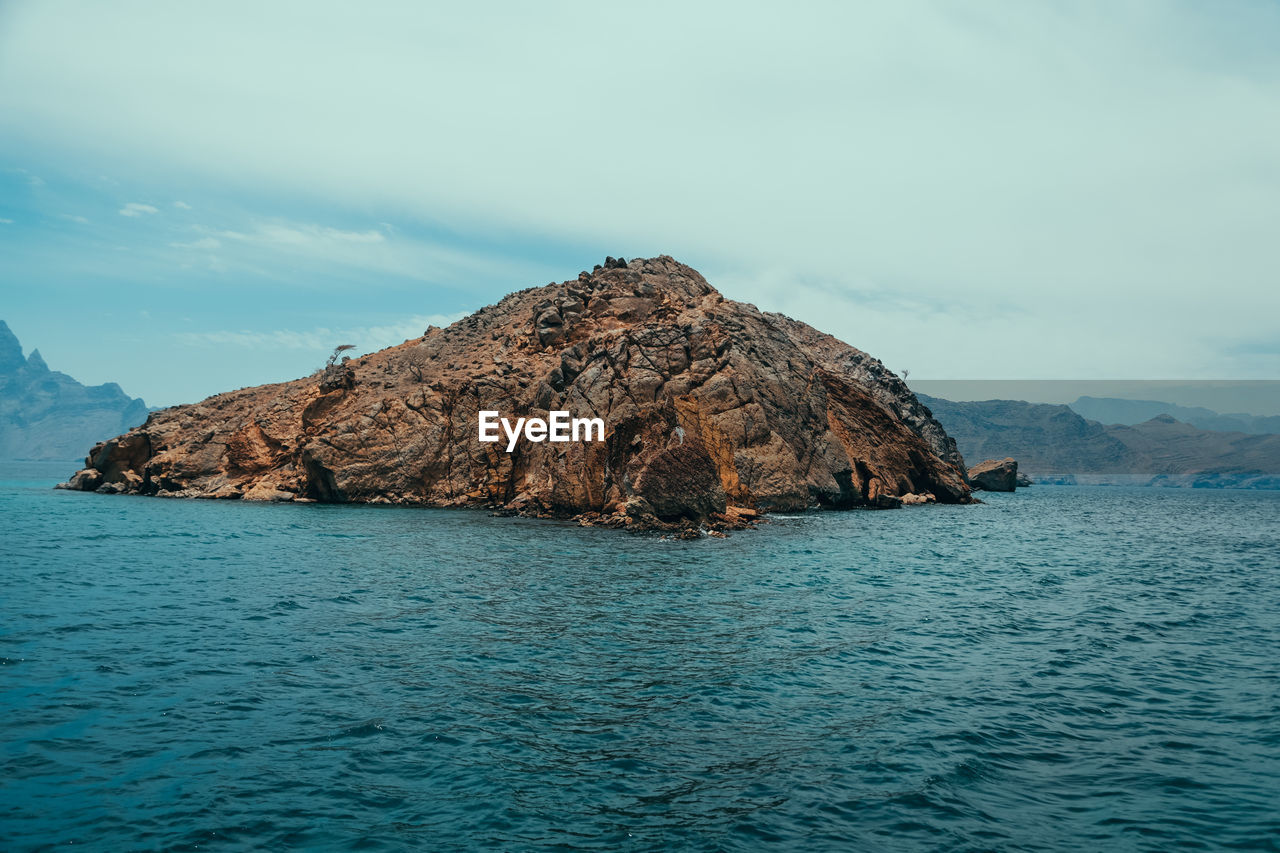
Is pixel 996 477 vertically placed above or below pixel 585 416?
below

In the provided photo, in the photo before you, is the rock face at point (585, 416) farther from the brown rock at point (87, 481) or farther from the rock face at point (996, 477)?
the rock face at point (996, 477)

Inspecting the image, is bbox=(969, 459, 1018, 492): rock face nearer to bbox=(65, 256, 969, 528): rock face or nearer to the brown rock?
bbox=(65, 256, 969, 528): rock face

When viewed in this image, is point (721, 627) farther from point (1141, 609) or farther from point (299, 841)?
point (1141, 609)

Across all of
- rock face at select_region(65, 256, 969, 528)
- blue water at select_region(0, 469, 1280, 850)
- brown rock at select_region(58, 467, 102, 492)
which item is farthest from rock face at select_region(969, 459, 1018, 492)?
brown rock at select_region(58, 467, 102, 492)

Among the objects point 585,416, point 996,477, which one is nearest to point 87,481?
point 585,416

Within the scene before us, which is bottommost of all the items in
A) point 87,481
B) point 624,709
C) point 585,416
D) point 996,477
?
point 996,477

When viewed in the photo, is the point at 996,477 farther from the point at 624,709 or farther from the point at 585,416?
the point at 624,709

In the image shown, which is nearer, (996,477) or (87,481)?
(87,481)
